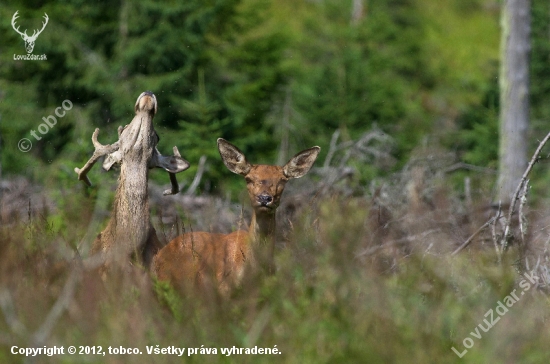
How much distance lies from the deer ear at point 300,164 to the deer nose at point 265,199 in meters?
0.52

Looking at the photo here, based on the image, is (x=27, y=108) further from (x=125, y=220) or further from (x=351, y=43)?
(x=125, y=220)

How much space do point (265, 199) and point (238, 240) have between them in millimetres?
→ 379

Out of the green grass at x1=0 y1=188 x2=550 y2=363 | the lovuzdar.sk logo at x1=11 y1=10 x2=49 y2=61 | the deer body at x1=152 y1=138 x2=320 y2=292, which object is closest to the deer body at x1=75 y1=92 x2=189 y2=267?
the deer body at x1=152 y1=138 x2=320 y2=292

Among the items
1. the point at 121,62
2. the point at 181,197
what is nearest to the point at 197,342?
the point at 181,197

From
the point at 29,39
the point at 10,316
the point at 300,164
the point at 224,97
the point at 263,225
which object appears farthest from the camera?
the point at 29,39

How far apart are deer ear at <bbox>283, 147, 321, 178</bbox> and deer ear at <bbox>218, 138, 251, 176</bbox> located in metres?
0.33

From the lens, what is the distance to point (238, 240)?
23.4 ft

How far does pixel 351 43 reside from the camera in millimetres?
19312

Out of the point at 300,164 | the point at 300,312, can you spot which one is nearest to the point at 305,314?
the point at 300,312

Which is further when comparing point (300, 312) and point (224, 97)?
point (224, 97)

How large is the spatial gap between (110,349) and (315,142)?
11.1m

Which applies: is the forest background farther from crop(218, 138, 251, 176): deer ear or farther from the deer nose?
the deer nose

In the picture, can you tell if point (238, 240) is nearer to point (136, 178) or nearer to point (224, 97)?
point (136, 178)

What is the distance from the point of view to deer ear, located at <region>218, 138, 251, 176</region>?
7.73 m
